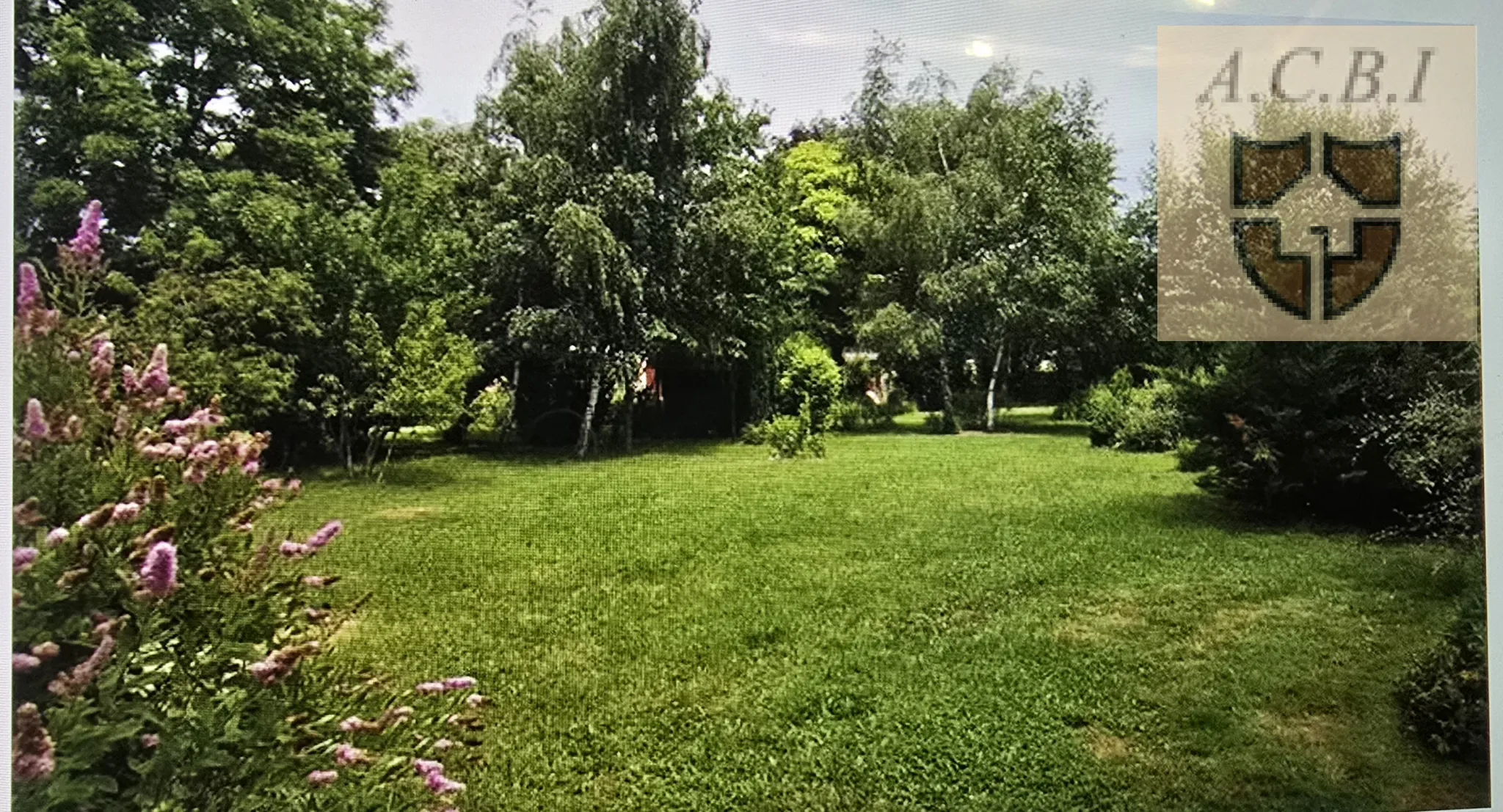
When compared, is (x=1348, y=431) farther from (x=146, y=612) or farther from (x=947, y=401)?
(x=146, y=612)

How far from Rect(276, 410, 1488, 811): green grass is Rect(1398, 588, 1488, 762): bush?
0.17 feet

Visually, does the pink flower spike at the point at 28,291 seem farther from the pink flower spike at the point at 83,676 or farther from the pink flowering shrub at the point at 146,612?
the pink flower spike at the point at 83,676

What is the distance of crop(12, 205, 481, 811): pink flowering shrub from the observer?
1619 millimetres

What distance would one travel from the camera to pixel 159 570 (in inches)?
63.1

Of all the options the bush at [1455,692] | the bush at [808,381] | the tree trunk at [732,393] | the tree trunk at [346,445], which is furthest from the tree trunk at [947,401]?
the tree trunk at [346,445]

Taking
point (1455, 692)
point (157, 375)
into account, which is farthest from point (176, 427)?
point (1455, 692)

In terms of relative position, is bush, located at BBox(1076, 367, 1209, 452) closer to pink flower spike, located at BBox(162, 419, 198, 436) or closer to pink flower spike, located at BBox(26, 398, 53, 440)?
pink flower spike, located at BBox(162, 419, 198, 436)

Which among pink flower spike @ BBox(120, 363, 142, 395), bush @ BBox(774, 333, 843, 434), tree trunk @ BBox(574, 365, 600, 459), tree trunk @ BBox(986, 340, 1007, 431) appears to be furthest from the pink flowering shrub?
tree trunk @ BBox(986, 340, 1007, 431)

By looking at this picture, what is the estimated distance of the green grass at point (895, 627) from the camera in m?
2.03

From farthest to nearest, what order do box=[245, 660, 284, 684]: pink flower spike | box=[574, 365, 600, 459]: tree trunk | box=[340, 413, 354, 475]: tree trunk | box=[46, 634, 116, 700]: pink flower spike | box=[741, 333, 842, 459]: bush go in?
box=[741, 333, 842, 459]: bush
box=[574, 365, 600, 459]: tree trunk
box=[340, 413, 354, 475]: tree trunk
box=[245, 660, 284, 684]: pink flower spike
box=[46, 634, 116, 700]: pink flower spike

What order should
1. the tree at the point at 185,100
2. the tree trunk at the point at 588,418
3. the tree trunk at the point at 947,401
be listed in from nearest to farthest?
the tree at the point at 185,100, the tree trunk at the point at 588,418, the tree trunk at the point at 947,401

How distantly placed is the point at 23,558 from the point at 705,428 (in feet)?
4.38

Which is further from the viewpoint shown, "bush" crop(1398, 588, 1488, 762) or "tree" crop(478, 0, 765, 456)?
"bush" crop(1398, 588, 1488, 762)

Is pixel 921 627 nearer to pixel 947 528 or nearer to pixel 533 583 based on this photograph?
pixel 947 528
